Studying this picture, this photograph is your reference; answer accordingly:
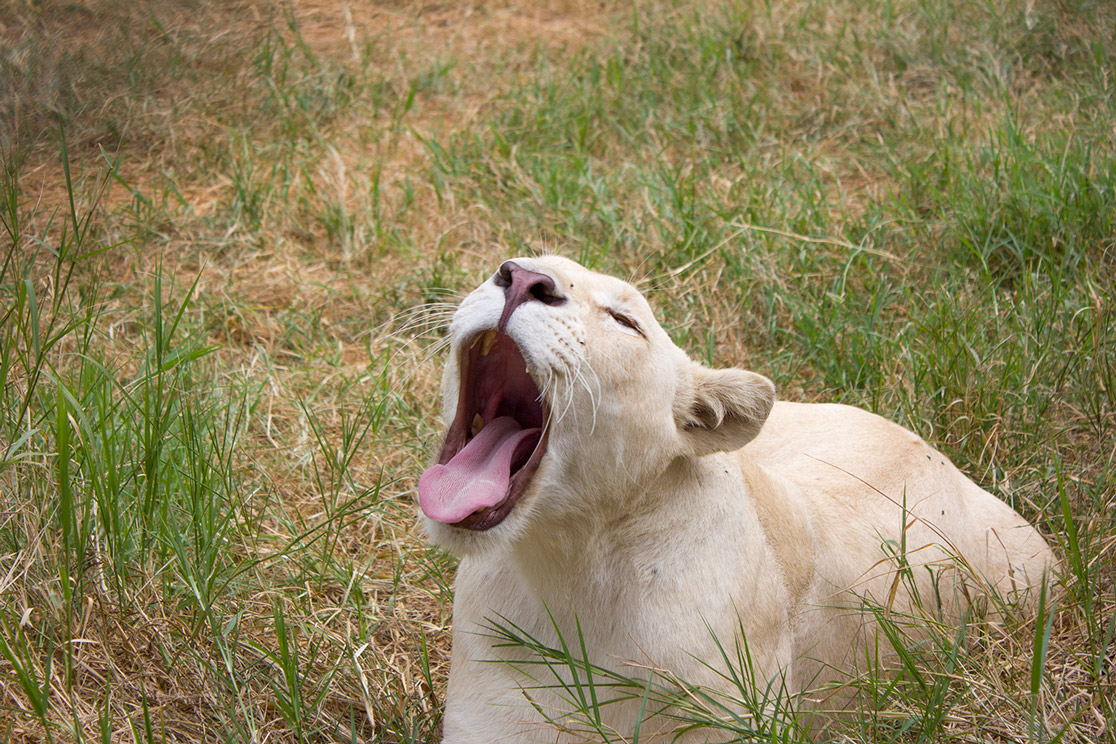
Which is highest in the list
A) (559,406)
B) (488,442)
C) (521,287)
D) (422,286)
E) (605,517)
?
(521,287)

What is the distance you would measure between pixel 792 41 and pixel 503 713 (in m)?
5.32

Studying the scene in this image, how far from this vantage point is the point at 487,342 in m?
2.59

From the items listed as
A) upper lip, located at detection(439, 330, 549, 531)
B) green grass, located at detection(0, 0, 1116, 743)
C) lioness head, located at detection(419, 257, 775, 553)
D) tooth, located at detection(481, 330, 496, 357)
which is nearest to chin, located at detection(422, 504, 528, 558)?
lioness head, located at detection(419, 257, 775, 553)

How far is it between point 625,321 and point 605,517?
0.48 metres

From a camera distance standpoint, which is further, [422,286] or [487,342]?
[422,286]

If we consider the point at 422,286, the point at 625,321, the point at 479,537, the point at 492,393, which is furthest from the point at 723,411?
the point at 422,286

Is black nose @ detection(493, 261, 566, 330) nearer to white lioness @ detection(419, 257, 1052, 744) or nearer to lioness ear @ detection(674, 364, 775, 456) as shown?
white lioness @ detection(419, 257, 1052, 744)

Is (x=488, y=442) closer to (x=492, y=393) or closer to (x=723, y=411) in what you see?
(x=492, y=393)

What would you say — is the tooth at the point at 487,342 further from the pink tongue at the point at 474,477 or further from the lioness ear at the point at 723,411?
the lioness ear at the point at 723,411

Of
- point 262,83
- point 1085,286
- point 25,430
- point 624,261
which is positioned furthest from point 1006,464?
point 262,83

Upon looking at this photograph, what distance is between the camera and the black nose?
92.6 inches

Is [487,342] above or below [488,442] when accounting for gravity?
above

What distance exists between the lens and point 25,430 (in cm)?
283

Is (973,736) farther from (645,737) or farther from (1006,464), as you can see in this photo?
(1006,464)
